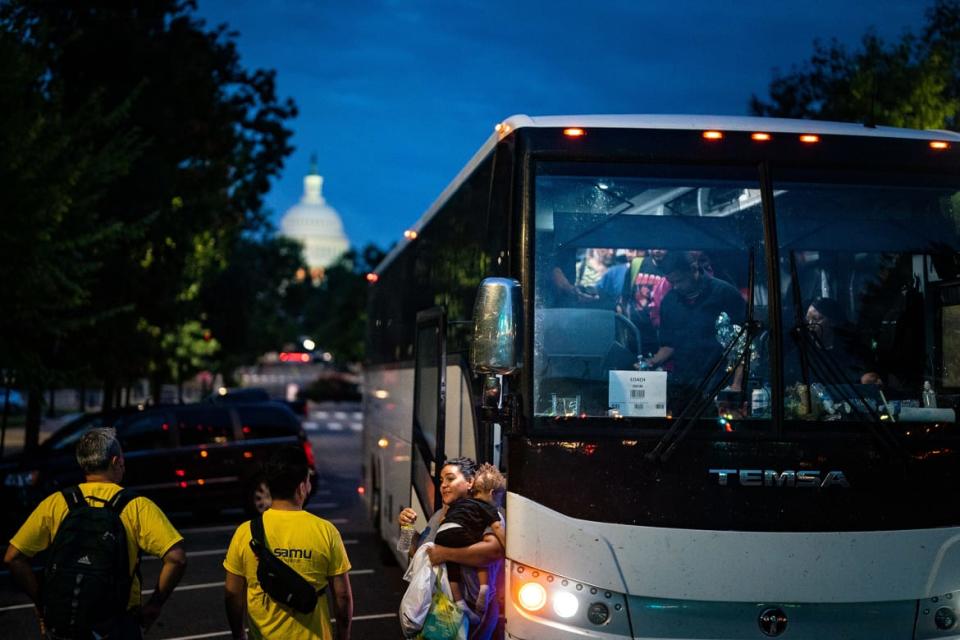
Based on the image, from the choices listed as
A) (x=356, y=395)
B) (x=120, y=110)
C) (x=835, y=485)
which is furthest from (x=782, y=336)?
(x=356, y=395)

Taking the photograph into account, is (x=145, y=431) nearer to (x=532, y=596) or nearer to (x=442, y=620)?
(x=442, y=620)

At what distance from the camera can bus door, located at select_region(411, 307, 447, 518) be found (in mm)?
8820

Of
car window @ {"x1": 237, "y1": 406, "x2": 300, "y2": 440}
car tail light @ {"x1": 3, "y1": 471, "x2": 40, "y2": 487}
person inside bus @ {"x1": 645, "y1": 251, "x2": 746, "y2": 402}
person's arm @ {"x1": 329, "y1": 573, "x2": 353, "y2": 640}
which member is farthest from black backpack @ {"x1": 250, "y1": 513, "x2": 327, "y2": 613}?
car window @ {"x1": 237, "y1": 406, "x2": 300, "y2": 440}

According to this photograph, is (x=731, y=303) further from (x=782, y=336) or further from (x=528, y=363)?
(x=528, y=363)

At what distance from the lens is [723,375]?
20.1 ft

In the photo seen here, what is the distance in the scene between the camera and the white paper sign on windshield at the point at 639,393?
6.10 m

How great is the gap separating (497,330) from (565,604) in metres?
1.27

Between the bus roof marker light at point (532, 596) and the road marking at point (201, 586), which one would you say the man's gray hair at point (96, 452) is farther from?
the road marking at point (201, 586)

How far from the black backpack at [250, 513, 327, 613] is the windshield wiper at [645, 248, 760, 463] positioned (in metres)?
1.69

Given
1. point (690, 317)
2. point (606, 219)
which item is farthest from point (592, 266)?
point (690, 317)

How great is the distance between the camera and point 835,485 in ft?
19.7

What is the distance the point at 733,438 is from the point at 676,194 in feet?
4.03

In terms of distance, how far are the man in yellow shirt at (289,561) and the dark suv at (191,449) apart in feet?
43.3

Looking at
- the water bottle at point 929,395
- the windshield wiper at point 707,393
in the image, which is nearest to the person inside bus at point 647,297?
the windshield wiper at point 707,393
